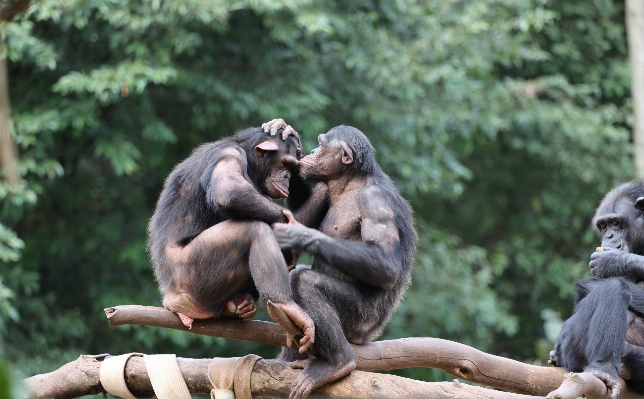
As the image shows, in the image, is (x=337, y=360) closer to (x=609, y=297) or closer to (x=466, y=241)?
(x=609, y=297)

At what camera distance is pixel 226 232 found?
15.9 feet

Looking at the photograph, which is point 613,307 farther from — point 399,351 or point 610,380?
point 399,351

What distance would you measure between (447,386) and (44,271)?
9.18m

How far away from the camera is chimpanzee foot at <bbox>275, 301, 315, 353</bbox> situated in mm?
4453

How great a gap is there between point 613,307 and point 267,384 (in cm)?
226

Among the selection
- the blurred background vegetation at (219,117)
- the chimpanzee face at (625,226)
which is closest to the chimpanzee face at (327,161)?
the chimpanzee face at (625,226)

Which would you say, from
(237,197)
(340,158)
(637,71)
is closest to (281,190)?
(340,158)

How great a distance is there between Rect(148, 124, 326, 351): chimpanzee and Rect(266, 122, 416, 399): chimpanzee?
0.17 meters

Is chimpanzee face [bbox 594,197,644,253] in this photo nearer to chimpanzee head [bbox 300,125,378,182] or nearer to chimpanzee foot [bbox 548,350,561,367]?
chimpanzee foot [bbox 548,350,561,367]

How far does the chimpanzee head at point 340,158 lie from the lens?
5.31 m

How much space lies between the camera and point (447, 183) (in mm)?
13172

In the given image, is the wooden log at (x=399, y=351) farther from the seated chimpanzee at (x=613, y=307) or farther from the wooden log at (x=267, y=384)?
the seated chimpanzee at (x=613, y=307)

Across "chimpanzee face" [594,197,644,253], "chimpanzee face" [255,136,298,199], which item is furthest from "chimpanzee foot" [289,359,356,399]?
"chimpanzee face" [594,197,644,253]

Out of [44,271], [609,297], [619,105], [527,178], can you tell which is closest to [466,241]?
[527,178]
